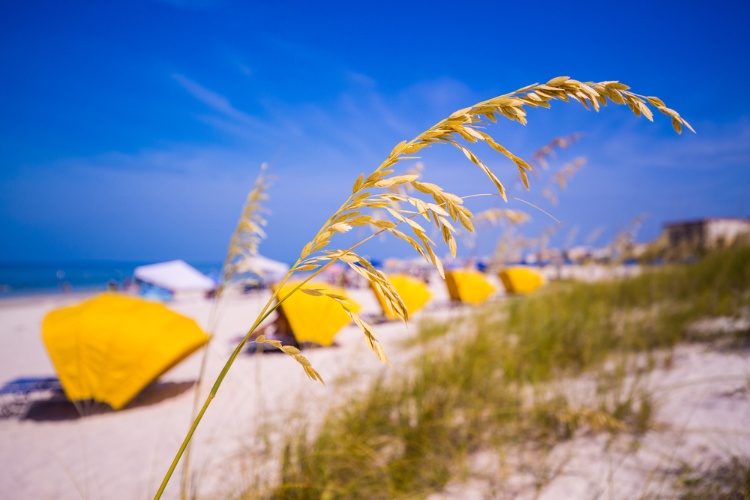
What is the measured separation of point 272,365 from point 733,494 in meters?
5.85

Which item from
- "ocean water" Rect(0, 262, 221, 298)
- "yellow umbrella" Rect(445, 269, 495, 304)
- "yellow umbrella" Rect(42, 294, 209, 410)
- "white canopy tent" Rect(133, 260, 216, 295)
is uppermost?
"ocean water" Rect(0, 262, 221, 298)

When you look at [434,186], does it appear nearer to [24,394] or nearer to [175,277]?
[24,394]

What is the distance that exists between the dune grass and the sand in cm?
14

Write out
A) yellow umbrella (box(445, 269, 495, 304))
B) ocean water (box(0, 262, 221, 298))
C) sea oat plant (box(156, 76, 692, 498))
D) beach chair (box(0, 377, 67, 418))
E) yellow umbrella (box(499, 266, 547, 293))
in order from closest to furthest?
sea oat plant (box(156, 76, 692, 498)) < beach chair (box(0, 377, 67, 418)) < yellow umbrella (box(445, 269, 495, 304)) < yellow umbrella (box(499, 266, 547, 293)) < ocean water (box(0, 262, 221, 298))

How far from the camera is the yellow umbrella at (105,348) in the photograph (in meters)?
4.51

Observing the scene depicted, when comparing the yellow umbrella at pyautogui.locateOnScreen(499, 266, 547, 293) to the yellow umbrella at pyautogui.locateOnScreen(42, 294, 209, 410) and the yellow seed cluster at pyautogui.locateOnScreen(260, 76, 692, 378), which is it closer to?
the yellow umbrella at pyautogui.locateOnScreen(42, 294, 209, 410)

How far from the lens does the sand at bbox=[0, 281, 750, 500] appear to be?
217 centimetres

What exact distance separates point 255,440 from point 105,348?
3.53 meters

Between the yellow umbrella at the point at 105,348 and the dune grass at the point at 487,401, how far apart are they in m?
3.26

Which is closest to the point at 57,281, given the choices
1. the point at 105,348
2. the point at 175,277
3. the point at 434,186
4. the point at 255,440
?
the point at 175,277

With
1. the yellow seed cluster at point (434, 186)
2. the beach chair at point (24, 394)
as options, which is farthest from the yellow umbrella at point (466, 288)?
the yellow seed cluster at point (434, 186)

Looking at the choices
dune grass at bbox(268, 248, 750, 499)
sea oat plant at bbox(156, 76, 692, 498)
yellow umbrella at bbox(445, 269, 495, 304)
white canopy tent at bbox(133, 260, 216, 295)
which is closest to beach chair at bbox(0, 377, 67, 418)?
dune grass at bbox(268, 248, 750, 499)

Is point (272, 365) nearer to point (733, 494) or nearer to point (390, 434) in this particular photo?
point (390, 434)

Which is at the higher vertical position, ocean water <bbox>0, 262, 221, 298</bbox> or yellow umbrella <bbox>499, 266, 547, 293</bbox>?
ocean water <bbox>0, 262, 221, 298</bbox>
